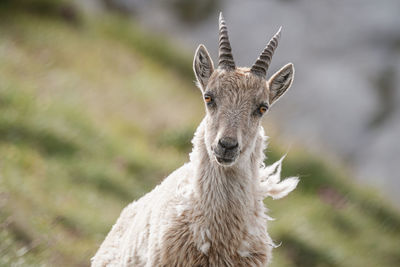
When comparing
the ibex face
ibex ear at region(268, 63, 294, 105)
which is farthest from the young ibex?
ibex ear at region(268, 63, 294, 105)

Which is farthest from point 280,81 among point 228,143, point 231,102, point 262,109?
point 228,143

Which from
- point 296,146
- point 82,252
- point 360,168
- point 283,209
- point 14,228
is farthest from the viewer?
point 360,168

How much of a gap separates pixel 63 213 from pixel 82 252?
1.00 meters

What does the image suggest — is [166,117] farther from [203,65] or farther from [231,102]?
[231,102]

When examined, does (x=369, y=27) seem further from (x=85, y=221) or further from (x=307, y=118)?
(x=85, y=221)

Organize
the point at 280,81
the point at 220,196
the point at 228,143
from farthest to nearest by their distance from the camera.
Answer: the point at 280,81, the point at 220,196, the point at 228,143

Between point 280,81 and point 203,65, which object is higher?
point 203,65

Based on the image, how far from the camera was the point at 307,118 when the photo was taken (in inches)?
678

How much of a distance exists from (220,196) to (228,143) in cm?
72

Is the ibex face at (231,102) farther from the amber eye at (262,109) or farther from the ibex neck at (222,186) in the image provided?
the ibex neck at (222,186)

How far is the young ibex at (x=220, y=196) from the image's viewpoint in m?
5.71

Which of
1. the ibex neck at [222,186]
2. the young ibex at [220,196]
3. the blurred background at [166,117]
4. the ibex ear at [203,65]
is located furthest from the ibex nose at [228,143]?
the blurred background at [166,117]

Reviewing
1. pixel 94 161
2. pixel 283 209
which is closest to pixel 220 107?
pixel 94 161

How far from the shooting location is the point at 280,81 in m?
6.62
